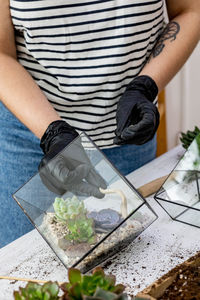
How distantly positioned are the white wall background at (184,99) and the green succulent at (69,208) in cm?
181

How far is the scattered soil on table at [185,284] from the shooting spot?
701 mm

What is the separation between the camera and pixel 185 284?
73 cm

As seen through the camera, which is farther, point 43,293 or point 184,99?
point 184,99

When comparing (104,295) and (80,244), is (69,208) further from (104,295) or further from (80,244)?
(104,295)

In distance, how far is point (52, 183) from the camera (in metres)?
0.82

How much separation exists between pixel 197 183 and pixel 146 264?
0.22 meters

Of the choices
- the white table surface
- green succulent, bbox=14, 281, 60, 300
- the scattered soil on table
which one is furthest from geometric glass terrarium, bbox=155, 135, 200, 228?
green succulent, bbox=14, 281, 60, 300

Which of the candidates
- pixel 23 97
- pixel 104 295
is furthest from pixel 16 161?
pixel 104 295

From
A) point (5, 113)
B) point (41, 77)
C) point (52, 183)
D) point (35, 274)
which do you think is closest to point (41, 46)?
point (41, 77)

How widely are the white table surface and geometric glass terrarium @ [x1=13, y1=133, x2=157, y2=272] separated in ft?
0.13

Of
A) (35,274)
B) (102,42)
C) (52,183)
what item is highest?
(102,42)

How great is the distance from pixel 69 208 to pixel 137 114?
29cm

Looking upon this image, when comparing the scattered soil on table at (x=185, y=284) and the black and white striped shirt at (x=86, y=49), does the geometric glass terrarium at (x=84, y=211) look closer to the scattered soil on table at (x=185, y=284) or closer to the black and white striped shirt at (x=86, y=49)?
the scattered soil on table at (x=185, y=284)

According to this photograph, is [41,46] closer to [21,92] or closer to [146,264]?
[21,92]
